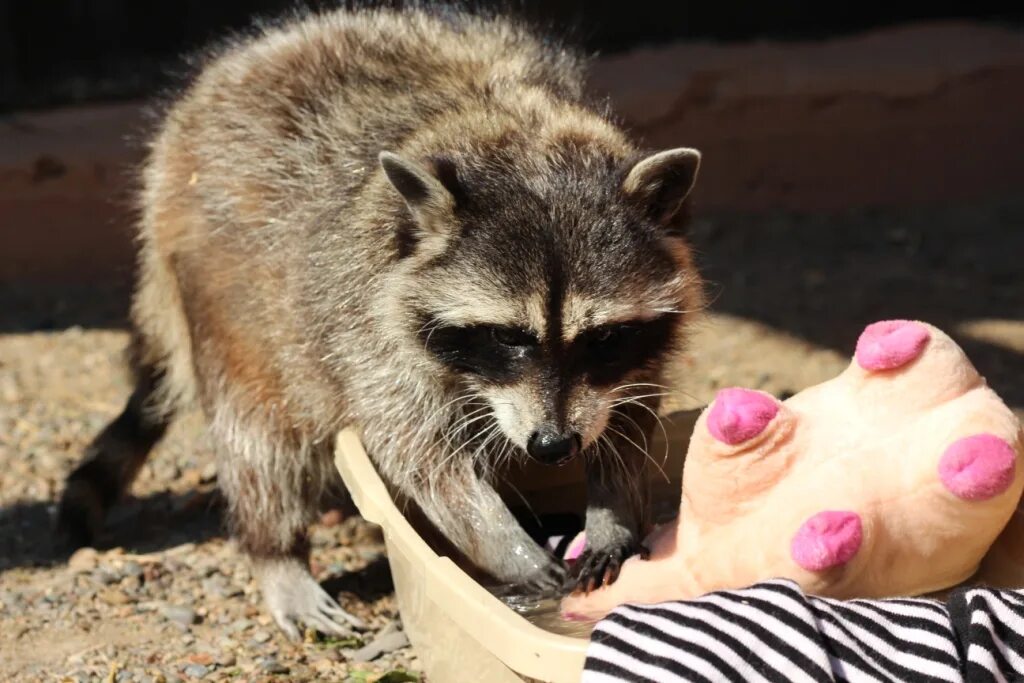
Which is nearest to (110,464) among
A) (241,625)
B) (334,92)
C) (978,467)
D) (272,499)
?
(272,499)

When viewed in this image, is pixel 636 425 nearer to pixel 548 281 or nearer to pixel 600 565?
pixel 600 565

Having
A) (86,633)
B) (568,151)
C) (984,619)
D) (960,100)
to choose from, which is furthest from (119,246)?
(984,619)

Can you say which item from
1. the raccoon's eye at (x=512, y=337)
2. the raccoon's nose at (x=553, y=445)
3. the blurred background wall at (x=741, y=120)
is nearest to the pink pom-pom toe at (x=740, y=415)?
the raccoon's nose at (x=553, y=445)

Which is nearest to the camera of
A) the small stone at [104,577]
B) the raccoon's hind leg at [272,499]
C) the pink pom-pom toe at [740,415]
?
the pink pom-pom toe at [740,415]

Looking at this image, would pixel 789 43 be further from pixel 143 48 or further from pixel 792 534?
pixel 792 534

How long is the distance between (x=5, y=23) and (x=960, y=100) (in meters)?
5.10

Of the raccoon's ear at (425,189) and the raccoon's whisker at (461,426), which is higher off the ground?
the raccoon's ear at (425,189)

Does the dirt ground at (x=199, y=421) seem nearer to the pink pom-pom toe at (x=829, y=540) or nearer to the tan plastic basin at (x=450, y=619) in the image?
the tan plastic basin at (x=450, y=619)

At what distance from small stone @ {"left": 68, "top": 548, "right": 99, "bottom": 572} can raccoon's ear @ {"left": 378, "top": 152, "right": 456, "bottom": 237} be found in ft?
5.84

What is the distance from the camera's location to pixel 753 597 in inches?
116

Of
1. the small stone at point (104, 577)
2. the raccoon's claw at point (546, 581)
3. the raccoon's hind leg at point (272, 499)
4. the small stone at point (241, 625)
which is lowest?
the small stone at point (241, 625)

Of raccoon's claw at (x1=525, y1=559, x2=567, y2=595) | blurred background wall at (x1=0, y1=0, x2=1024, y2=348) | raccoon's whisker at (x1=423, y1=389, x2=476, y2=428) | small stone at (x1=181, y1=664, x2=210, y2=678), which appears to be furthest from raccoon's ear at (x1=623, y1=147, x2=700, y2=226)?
blurred background wall at (x1=0, y1=0, x2=1024, y2=348)

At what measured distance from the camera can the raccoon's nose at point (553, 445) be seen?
344 centimetres

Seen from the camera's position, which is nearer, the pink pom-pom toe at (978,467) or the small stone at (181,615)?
the pink pom-pom toe at (978,467)
